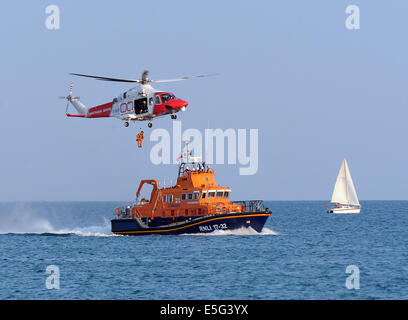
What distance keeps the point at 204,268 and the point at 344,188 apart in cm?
7499

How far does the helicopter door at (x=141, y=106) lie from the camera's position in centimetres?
4294

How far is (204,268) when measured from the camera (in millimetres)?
37938

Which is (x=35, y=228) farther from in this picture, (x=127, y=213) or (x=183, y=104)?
(x=183, y=104)

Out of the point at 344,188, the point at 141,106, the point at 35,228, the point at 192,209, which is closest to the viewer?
the point at 141,106

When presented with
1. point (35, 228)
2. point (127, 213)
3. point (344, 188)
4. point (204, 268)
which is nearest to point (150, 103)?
point (204, 268)

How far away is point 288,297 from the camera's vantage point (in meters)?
29.5

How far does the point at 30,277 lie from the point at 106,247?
569 inches

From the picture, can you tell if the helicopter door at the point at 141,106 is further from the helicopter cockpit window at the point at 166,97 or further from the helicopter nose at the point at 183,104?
the helicopter nose at the point at 183,104

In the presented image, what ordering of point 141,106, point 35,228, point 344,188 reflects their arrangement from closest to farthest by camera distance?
point 141,106, point 35,228, point 344,188

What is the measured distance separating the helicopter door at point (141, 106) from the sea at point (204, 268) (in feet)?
33.5

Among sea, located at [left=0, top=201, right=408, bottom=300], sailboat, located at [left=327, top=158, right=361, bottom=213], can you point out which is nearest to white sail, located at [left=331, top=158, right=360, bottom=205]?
sailboat, located at [left=327, top=158, right=361, bottom=213]

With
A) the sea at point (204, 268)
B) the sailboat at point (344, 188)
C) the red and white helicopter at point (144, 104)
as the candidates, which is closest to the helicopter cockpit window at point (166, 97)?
the red and white helicopter at point (144, 104)
